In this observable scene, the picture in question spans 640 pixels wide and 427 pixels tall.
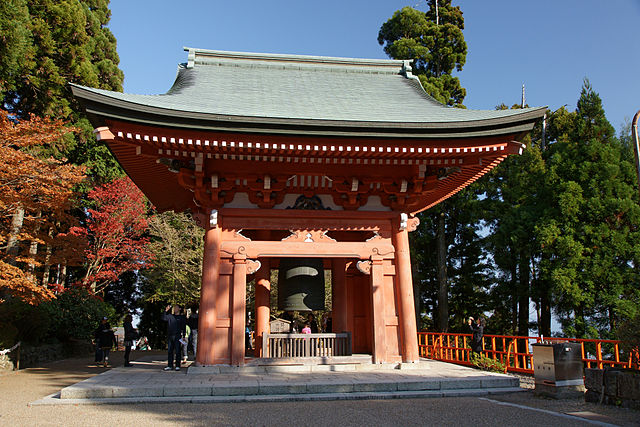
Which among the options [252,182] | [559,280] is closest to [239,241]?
[252,182]

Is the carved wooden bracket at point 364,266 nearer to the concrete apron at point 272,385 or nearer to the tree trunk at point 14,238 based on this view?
the concrete apron at point 272,385

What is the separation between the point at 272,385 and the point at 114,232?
17628 millimetres

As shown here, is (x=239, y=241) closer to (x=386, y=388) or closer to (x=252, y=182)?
(x=252, y=182)

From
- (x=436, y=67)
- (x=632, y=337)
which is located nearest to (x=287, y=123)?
(x=632, y=337)

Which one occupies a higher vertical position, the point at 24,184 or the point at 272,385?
the point at 24,184

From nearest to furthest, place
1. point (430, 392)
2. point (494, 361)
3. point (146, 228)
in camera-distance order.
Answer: point (430, 392) → point (494, 361) → point (146, 228)

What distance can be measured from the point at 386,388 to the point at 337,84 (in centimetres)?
780

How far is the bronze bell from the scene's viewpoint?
30.2ft

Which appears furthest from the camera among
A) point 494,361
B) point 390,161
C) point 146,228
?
point 146,228

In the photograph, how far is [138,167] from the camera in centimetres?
913

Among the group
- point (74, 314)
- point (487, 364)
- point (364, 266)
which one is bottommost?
point (487, 364)

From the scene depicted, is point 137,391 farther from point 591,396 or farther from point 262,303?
point 591,396

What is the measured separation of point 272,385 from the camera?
21.9 ft

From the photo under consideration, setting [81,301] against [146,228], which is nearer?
[81,301]
